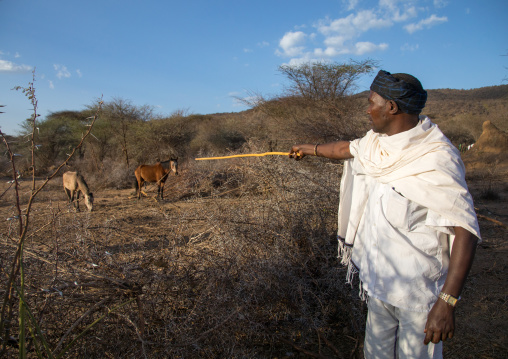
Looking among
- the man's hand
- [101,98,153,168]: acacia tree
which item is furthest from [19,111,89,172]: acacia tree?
the man's hand

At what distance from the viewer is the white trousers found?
135 centimetres

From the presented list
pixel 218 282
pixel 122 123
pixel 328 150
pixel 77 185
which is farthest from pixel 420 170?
pixel 122 123

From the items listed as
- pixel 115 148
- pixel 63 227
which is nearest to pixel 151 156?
pixel 115 148

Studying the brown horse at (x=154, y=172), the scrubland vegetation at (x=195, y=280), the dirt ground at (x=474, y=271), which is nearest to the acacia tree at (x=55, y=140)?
the brown horse at (x=154, y=172)

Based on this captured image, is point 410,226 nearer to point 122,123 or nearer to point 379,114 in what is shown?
point 379,114

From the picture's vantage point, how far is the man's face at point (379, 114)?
1422 millimetres

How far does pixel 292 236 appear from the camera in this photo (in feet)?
8.82

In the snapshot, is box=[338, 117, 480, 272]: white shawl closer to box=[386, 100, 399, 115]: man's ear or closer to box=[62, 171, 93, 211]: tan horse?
box=[386, 100, 399, 115]: man's ear

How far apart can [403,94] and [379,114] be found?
0.44ft

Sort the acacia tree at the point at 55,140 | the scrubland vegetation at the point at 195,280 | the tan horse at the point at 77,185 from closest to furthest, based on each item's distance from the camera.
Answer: the scrubland vegetation at the point at 195,280
the tan horse at the point at 77,185
the acacia tree at the point at 55,140

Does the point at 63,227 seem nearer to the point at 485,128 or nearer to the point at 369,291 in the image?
the point at 369,291

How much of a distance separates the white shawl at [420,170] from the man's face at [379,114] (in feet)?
0.15

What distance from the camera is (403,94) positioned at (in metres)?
1.34

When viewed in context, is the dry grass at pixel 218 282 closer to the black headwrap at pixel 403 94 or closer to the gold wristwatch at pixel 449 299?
the gold wristwatch at pixel 449 299
